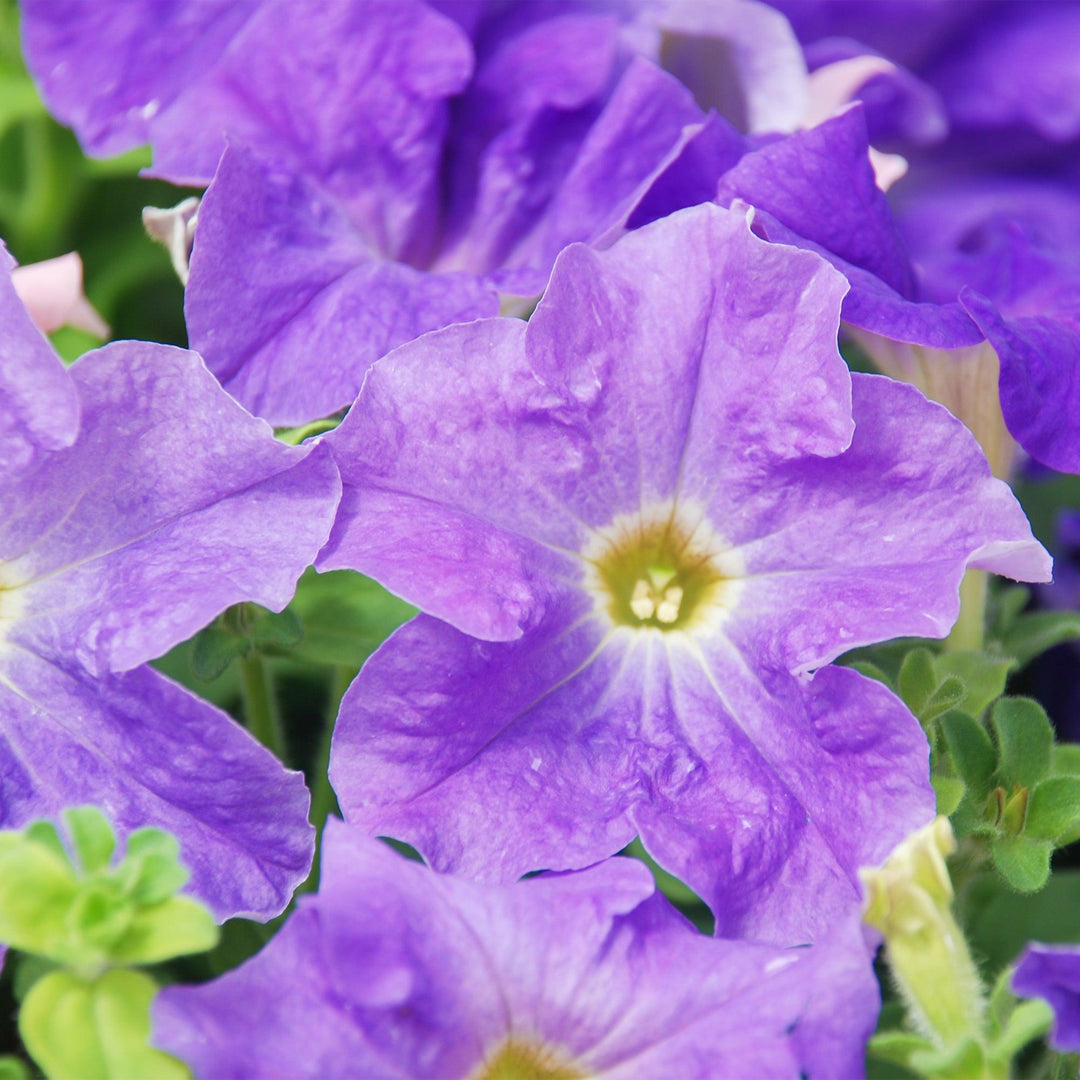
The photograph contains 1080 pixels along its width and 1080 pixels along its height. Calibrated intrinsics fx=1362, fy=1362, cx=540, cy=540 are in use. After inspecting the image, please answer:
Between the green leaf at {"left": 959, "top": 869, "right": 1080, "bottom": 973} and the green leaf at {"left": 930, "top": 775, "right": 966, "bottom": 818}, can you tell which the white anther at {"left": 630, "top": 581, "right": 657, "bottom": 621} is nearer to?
the green leaf at {"left": 930, "top": 775, "right": 966, "bottom": 818}

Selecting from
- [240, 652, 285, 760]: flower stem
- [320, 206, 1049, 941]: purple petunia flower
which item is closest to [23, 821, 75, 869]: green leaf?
[320, 206, 1049, 941]: purple petunia flower

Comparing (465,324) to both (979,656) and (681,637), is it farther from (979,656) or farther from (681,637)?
(979,656)

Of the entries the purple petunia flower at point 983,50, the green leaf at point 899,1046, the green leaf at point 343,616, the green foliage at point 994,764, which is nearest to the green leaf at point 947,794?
the green foliage at point 994,764

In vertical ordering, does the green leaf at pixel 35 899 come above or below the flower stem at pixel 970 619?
above

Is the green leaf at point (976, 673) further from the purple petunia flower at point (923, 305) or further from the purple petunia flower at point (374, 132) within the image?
the purple petunia flower at point (374, 132)

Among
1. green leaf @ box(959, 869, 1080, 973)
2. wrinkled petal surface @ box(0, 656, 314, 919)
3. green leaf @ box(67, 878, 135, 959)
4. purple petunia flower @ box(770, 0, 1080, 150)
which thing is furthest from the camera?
purple petunia flower @ box(770, 0, 1080, 150)

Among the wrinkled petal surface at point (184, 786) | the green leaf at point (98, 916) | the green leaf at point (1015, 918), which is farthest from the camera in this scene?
the green leaf at point (1015, 918)
